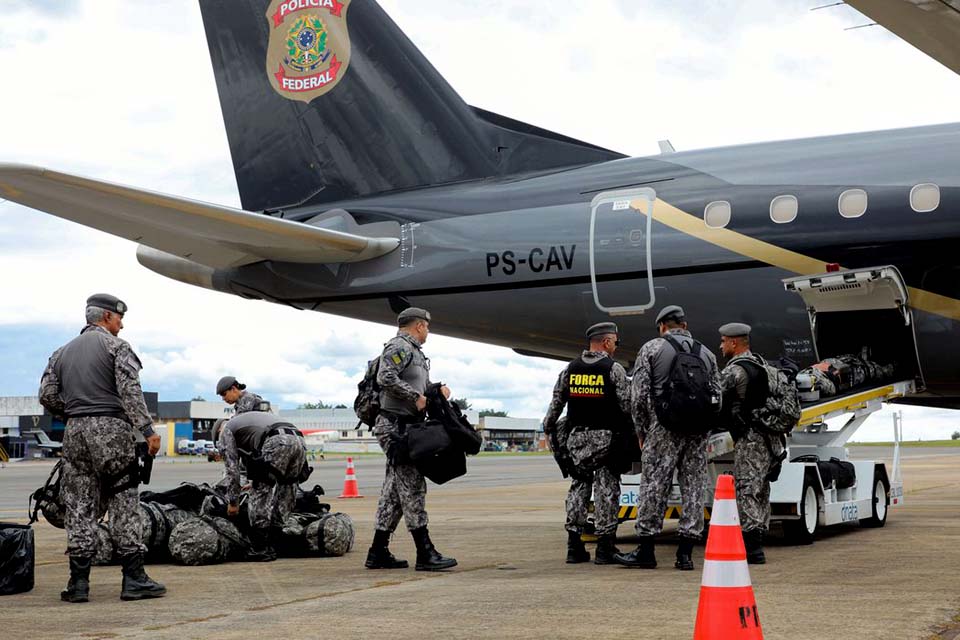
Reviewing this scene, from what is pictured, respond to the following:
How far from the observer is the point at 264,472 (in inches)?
345

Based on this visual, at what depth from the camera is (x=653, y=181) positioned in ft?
38.4

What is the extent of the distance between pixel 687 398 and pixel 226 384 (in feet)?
14.5

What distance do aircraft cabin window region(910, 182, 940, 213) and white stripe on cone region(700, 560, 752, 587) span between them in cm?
659

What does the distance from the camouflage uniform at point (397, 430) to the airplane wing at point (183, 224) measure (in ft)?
13.1

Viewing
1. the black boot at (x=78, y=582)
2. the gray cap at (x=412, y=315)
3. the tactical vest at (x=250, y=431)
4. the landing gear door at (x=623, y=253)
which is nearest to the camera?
the black boot at (x=78, y=582)

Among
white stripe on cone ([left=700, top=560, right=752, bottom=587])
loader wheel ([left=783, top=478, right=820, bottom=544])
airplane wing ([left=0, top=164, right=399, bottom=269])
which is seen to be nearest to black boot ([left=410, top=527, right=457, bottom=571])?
loader wheel ([left=783, top=478, right=820, bottom=544])

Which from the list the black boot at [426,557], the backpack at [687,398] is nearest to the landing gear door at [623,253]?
the backpack at [687,398]

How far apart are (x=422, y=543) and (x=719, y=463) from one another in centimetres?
303

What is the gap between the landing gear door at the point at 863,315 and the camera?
1006cm

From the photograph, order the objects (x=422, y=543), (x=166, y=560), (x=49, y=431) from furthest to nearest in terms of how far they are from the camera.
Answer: (x=49, y=431) < (x=166, y=560) < (x=422, y=543)

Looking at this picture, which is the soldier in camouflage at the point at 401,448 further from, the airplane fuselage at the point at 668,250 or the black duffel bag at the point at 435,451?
the airplane fuselage at the point at 668,250

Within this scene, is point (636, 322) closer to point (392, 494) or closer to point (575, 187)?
point (575, 187)

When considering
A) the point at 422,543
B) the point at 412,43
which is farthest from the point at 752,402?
the point at 412,43

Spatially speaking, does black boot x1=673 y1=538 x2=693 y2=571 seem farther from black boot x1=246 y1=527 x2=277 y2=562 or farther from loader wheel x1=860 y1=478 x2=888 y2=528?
loader wheel x1=860 y1=478 x2=888 y2=528
